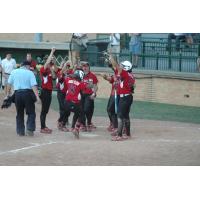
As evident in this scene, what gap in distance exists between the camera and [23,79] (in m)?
15.4

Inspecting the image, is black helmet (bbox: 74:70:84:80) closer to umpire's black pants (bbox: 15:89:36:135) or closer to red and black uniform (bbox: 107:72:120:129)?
red and black uniform (bbox: 107:72:120:129)

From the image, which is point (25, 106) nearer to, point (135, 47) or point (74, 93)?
point (74, 93)

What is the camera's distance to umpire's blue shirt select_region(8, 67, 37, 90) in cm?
1541

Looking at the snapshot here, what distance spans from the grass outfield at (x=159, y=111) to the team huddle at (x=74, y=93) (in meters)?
4.35

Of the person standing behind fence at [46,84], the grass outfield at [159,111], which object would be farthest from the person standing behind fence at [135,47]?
the person standing behind fence at [46,84]

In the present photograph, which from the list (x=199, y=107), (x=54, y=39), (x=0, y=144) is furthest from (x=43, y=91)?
(x=54, y=39)

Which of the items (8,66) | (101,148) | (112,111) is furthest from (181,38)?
(101,148)

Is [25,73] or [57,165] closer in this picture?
[57,165]

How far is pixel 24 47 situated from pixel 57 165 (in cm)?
1893

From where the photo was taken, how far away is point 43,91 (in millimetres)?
16250

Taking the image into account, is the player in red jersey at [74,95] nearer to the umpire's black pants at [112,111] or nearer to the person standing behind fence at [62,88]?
the person standing behind fence at [62,88]

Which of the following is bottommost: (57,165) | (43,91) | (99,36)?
(57,165)

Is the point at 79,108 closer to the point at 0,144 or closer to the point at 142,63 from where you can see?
the point at 0,144

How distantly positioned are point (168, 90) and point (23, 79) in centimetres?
988
